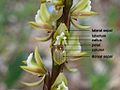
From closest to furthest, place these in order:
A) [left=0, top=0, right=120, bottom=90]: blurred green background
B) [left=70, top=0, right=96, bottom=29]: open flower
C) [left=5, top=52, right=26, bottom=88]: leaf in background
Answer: [left=70, top=0, right=96, bottom=29]: open flower < [left=5, top=52, right=26, bottom=88]: leaf in background < [left=0, top=0, right=120, bottom=90]: blurred green background

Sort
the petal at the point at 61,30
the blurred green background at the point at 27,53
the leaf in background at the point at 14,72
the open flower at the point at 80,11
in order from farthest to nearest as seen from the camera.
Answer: the blurred green background at the point at 27,53 → the leaf in background at the point at 14,72 → the open flower at the point at 80,11 → the petal at the point at 61,30

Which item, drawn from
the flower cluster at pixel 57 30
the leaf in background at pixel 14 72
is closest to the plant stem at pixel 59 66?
the flower cluster at pixel 57 30

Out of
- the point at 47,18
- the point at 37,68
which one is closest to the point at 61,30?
the point at 47,18

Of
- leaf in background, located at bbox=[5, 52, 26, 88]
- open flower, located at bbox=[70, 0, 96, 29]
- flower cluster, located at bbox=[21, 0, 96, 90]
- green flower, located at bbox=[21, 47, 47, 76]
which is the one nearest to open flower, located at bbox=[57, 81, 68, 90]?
flower cluster, located at bbox=[21, 0, 96, 90]

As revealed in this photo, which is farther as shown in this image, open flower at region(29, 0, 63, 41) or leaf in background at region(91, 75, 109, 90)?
leaf in background at region(91, 75, 109, 90)

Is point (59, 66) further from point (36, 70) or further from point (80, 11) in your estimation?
point (80, 11)

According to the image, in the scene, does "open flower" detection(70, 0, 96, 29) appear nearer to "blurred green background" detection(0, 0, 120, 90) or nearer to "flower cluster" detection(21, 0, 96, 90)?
"flower cluster" detection(21, 0, 96, 90)

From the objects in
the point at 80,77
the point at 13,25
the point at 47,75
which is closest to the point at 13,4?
the point at 13,25

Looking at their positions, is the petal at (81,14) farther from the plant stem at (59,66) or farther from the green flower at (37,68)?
the green flower at (37,68)
